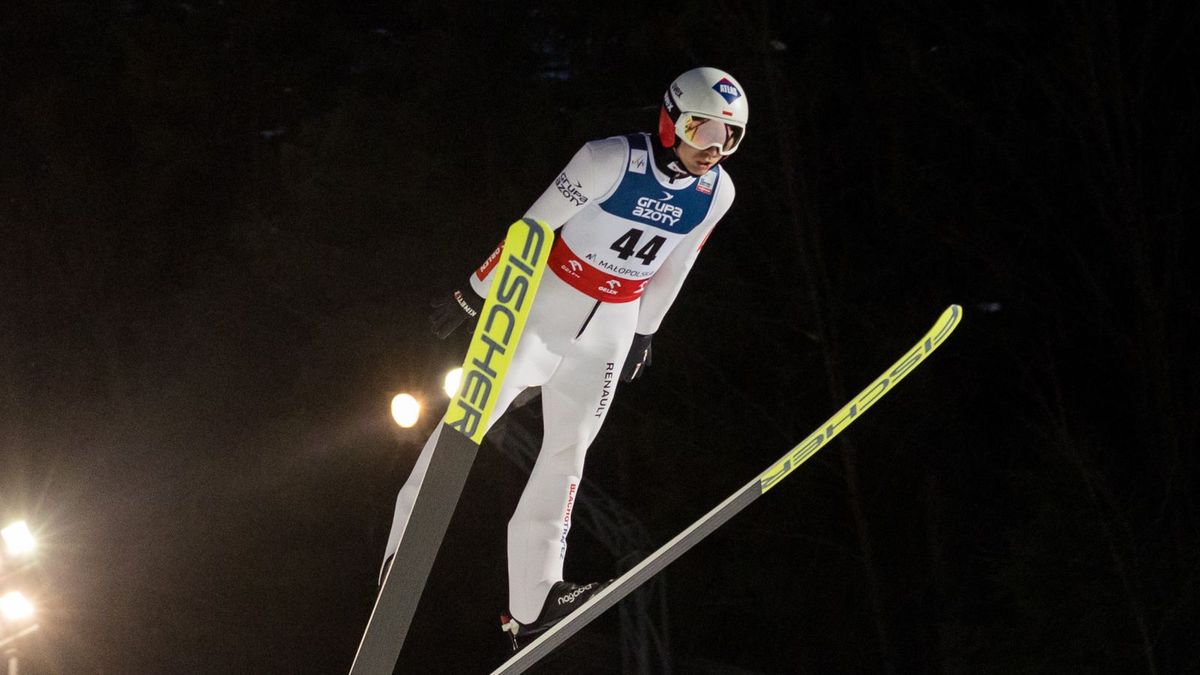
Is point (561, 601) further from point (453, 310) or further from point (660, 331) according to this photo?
point (660, 331)

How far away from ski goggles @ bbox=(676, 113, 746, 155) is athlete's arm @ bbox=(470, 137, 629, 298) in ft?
0.49

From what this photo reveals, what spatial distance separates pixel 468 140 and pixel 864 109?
3063mm

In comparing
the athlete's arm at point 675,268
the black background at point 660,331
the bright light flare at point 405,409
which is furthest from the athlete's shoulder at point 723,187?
the black background at point 660,331

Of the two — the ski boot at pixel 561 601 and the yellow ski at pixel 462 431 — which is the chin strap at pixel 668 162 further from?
the ski boot at pixel 561 601

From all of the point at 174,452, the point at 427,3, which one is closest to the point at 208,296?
the point at 174,452

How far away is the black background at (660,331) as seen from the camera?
22.1 ft

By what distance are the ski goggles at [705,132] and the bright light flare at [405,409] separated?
4.52 feet

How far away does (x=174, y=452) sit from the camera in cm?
1034

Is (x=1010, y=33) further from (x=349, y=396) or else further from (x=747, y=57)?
(x=349, y=396)

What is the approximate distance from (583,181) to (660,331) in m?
5.60

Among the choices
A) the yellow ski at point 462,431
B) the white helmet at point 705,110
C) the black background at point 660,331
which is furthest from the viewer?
the black background at point 660,331

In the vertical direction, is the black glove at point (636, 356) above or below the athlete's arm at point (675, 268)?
below

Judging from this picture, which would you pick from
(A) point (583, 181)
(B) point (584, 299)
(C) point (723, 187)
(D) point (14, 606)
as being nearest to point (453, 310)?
(B) point (584, 299)

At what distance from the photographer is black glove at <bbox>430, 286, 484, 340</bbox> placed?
2.94m
